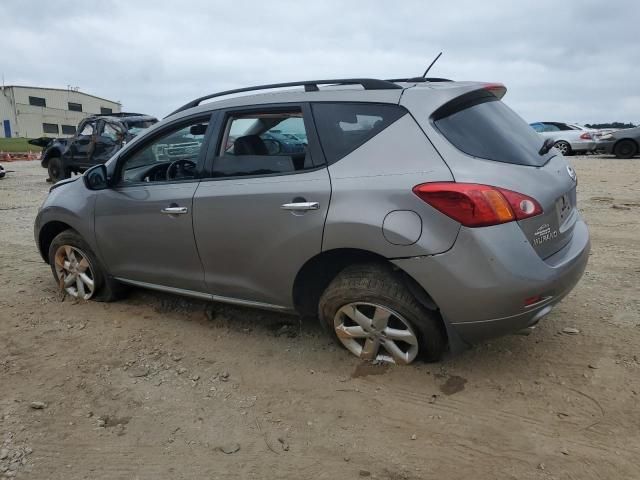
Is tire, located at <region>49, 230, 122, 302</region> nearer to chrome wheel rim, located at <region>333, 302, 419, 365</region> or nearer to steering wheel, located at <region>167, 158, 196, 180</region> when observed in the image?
steering wheel, located at <region>167, 158, 196, 180</region>

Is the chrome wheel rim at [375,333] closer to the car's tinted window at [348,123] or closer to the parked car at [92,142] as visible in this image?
the car's tinted window at [348,123]

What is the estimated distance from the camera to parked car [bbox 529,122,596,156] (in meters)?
19.1

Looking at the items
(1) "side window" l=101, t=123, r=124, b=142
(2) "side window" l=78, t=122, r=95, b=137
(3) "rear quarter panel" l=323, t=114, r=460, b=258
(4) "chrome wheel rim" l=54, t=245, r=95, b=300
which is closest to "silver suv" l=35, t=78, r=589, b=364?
(3) "rear quarter panel" l=323, t=114, r=460, b=258

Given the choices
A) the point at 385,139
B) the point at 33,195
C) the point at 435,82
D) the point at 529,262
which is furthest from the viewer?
the point at 33,195

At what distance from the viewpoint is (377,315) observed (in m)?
3.03

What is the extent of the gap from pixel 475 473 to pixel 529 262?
1054 millimetres

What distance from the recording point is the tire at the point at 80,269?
4.33m

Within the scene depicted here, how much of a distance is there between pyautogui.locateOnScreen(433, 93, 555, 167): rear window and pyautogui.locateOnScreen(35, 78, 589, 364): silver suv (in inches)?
0.4

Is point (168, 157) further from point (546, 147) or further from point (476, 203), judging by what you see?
point (546, 147)

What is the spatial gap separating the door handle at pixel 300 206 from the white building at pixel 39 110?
6656 cm

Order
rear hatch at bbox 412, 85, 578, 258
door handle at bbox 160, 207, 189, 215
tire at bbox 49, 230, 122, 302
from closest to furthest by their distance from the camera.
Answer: rear hatch at bbox 412, 85, 578, 258
door handle at bbox 160, 207, 189, 215
tire at bbox 49, 230, 122, 302

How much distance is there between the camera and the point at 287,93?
3365 mm

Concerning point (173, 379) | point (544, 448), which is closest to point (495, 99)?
point (544, 448)

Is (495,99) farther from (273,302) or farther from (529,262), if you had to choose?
(273,302)
